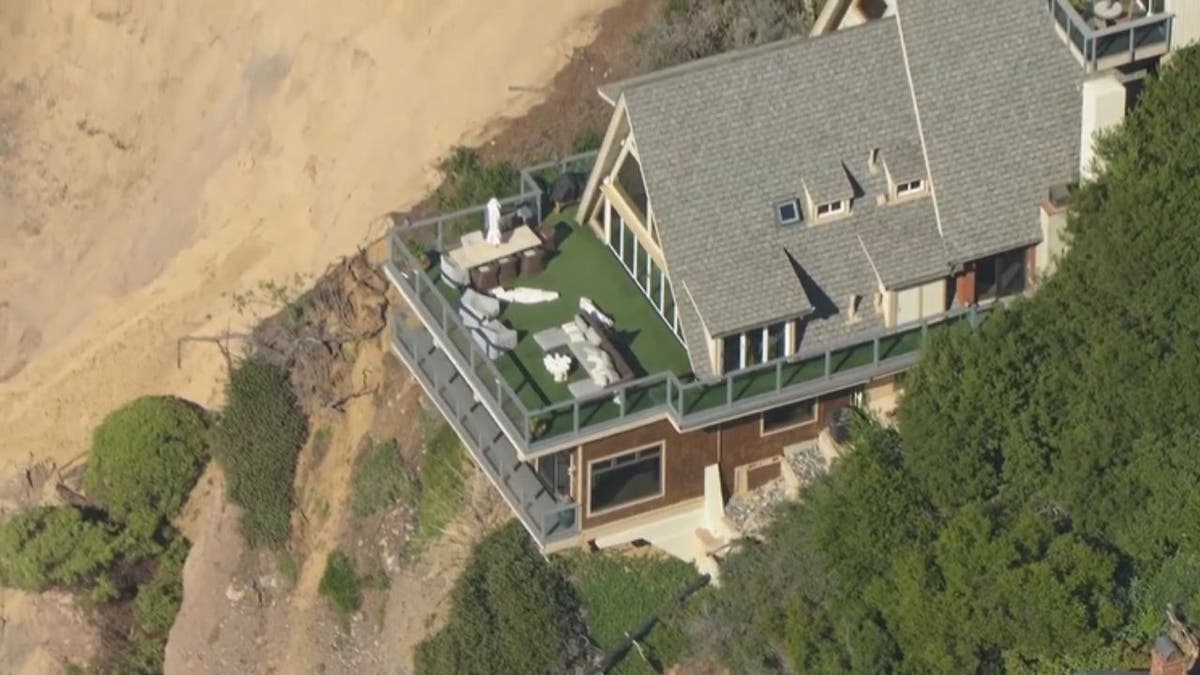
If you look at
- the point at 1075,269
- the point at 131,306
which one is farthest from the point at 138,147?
the point at 1075,269

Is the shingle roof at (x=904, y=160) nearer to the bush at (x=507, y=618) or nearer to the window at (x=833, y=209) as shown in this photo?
the window at (x=833, y=209)

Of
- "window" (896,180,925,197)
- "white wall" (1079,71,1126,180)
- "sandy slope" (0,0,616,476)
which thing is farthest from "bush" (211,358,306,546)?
"white wall" (1079,71,1126,180)

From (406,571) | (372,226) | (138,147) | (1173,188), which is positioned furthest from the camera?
(138,147)

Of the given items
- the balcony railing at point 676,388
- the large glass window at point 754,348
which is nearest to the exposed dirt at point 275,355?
the balcony railing at point 676,388

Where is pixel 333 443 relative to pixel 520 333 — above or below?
below

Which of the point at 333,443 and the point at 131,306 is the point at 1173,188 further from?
the point at 131,306

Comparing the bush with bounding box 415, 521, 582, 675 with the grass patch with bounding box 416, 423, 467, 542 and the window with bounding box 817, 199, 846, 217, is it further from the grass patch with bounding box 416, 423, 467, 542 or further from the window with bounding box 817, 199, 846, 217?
the window with bounding box 817, 199, 846, 217
